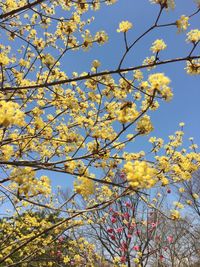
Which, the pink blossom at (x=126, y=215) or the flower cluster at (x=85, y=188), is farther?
the pink blossom at (x=126, y=215)

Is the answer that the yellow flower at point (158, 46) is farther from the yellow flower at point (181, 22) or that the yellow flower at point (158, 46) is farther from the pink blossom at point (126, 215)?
the pink blossom at point (126, 215)

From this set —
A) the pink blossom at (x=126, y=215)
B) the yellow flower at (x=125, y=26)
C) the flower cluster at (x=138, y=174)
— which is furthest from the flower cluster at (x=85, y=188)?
→ the pink blossom at (x=126, y=215)

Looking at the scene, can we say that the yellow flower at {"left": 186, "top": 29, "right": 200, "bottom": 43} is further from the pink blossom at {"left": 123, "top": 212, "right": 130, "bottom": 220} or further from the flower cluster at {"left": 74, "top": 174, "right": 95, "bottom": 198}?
the pink blossom at {"left": 123, "top": 212, "right": 130, "bottom": 220}

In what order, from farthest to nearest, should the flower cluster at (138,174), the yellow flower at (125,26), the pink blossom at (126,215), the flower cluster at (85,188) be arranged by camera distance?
the pink blossom at (126,215)
the yellow flower at (125,26)
the flower cluster at (85,188)
the flower cluster at (138,174)

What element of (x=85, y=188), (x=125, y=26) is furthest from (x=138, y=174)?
(x=125, y=26)

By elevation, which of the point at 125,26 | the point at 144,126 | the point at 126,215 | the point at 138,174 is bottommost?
the point at 138,174

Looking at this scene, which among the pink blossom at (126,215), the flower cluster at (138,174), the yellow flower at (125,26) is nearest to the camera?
the flower cluster at (138,174)

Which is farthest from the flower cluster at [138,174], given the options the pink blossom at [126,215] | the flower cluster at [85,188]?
the pink blossom at [126,215]

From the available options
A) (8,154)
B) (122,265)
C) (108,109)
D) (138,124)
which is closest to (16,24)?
(108,109)

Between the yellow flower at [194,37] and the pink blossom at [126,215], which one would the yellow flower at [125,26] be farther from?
the pink blossom at [126,215]

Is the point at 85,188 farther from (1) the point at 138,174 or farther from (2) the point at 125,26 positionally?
(2) the point at 125,26

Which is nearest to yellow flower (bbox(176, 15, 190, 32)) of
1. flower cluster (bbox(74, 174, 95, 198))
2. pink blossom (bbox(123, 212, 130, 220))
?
flower cluster (bbox(74, 174, 95, 198))

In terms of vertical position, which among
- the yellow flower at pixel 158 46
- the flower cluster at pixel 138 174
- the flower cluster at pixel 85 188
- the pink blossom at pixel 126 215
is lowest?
the flower cluster at pixel 138 174

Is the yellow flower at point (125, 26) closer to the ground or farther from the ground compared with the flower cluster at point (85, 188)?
farther from the ground
